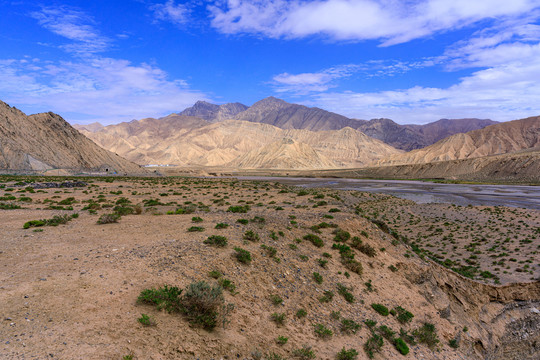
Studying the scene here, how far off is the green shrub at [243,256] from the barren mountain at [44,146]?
8994 centimetres

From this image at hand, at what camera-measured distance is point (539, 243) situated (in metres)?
22.8

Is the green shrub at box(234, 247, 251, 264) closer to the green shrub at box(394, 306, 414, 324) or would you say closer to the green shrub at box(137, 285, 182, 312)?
the green shrub at box(137, 285, 182, 312)

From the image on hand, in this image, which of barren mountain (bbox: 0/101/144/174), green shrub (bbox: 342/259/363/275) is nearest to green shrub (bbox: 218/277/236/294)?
green shrub (bbox: 342/259/363/275)

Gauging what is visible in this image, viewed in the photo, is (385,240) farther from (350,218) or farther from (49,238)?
→ (49,238)

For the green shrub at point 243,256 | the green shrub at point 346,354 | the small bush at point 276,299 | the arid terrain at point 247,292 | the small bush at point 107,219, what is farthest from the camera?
the small bush at point 107,219

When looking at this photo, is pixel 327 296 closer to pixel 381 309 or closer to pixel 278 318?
pixel 381 309

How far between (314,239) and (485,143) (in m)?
218

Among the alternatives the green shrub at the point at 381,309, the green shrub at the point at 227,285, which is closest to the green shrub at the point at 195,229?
the green shrub at the point at 227,285

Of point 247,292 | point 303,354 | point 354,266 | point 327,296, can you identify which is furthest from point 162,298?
point 354,266

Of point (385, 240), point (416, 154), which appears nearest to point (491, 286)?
point (385, 240)

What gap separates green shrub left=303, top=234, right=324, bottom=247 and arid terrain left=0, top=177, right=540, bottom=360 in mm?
80

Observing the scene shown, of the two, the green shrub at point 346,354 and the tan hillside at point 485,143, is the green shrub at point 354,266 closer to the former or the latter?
the green shrub at point 346,354

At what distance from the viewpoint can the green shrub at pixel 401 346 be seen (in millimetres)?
9703

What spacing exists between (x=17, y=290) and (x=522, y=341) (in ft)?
73.4
